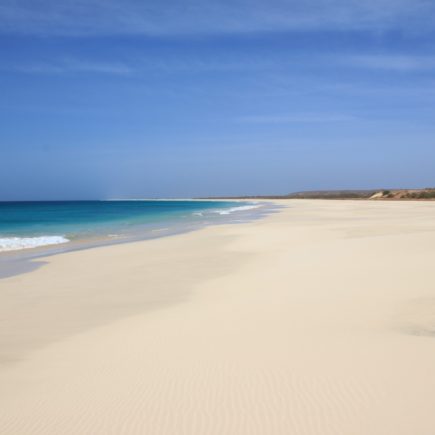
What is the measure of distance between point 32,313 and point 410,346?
5.86 meters

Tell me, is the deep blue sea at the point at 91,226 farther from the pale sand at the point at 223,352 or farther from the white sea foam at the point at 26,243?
the pale sand at the point at 223,352

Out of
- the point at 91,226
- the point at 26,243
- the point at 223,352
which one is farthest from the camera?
the point at 91,226

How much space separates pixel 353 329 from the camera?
19.7ft

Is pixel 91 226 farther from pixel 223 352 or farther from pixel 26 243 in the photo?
pixel 223 352

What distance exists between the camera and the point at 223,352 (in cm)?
529

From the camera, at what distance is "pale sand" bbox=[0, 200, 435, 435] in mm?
3818

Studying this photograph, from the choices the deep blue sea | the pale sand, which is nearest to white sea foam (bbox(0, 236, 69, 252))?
the deep blue sea

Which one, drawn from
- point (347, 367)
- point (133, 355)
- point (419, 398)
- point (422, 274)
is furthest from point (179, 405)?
point (422, 274)

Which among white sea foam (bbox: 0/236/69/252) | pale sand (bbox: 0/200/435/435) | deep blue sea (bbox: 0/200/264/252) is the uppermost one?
pale sand (bbox: 0/200/435/435)

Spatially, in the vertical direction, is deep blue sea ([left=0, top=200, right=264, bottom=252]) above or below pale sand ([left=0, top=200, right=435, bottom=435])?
below

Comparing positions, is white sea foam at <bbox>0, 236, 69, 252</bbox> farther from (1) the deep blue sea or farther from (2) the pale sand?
(2) the pale sand

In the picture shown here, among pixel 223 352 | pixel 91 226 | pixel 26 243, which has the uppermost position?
pixel 223 352

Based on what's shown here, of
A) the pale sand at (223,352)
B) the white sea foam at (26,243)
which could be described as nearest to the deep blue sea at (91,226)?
the white sea foam at (26,243)

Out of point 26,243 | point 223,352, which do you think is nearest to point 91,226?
point 26,243
